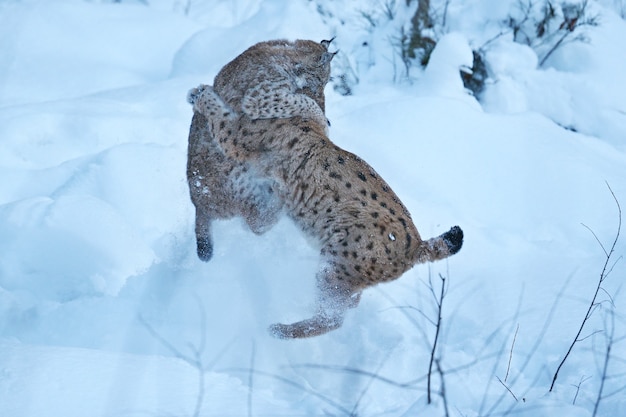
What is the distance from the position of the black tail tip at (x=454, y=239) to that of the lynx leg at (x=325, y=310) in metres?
0.53

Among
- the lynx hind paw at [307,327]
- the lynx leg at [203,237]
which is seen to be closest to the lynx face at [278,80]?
the lynx leg at [203,237]

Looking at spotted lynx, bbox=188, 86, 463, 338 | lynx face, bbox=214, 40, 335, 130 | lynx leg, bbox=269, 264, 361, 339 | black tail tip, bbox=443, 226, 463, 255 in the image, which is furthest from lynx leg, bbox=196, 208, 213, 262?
black tail tip, bbox=443, 226, 463, 255

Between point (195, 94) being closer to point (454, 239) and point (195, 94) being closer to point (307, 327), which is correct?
point (307, 327)

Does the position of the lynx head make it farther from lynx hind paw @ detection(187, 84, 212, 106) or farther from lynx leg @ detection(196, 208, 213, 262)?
lynx leg @ detection(196, 208, 213, 262)

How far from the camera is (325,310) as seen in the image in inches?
157

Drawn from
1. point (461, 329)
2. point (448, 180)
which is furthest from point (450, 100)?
point (461, 329)

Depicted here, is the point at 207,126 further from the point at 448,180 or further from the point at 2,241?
the point at 448,180

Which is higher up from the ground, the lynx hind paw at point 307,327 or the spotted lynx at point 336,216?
the spotted lynx at point 336,216

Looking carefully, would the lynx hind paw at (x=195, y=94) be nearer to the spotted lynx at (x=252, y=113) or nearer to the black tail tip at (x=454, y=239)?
the spotted lynx at (x=252, y=113)

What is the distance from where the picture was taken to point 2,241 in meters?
4.38

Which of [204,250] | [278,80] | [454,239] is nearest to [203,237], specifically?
[204,250]

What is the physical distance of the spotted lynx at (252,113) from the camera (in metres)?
4.33

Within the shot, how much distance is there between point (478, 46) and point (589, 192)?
2.58m

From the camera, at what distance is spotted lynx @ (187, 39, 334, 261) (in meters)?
4.33
